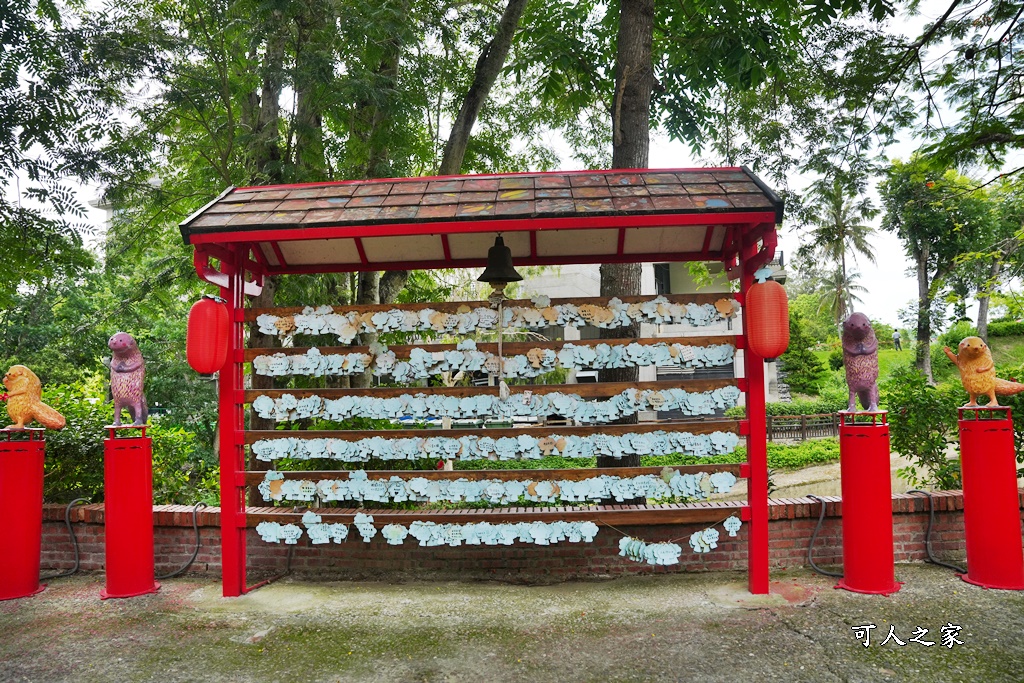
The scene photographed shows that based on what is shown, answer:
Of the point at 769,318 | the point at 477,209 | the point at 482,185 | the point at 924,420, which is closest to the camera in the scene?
the point at 769,318

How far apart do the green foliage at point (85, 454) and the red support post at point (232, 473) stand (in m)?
1.90

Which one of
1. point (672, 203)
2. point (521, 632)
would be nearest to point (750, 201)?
point (672, 203)

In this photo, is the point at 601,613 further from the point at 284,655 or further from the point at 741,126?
the point at 741,126

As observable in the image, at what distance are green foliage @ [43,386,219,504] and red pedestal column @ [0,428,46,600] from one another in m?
1.02

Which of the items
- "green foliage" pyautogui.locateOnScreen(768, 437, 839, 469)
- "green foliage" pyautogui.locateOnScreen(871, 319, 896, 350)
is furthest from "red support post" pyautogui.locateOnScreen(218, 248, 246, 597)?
"green foliage" pyautogui.locateOnScreen(871, 319, 896, 350)

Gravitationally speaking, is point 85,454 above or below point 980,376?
below

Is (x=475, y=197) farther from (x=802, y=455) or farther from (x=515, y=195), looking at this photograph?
(x=802, y=455)

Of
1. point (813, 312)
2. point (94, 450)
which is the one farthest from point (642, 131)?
point (813, 312)

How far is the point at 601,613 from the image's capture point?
4703mm

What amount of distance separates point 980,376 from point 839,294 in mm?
39995

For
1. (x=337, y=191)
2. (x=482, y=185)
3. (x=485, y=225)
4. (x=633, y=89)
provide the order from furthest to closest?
(x=633, y=89), (x=337, y=191), (x=482, y=185), (x=485, y=225)

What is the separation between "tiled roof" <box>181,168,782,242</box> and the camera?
478cm

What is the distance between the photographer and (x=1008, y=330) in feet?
97.6

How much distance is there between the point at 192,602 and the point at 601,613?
3114 millimetres
